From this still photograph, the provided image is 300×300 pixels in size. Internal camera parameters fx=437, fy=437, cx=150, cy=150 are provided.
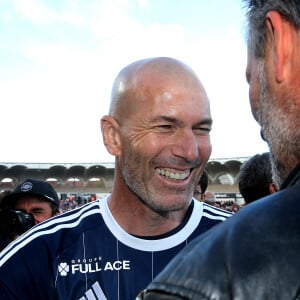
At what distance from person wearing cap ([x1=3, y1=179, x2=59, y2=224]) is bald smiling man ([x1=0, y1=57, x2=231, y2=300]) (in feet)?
→ 6.35

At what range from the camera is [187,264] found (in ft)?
2.60

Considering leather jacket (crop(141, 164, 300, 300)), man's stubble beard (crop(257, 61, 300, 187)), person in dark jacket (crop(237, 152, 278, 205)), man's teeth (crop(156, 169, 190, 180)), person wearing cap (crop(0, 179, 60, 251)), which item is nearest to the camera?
leather jacket (crop(141, 164, 300, 300))

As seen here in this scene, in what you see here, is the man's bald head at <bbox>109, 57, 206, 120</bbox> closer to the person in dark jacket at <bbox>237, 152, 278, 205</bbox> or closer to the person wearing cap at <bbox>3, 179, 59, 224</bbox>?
the person in dark jacket at <bbox>237, 152, 278, 205</bbox>

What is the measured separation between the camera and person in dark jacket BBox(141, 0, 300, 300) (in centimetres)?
72

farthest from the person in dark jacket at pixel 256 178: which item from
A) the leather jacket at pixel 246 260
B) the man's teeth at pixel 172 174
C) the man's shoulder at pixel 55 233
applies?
the leather jacket at pixel 246 260

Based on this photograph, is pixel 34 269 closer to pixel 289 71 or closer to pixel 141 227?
pixel 141 227

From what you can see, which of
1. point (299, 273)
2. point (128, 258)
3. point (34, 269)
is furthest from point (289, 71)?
point (34, 269)

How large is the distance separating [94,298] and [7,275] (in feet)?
1.45

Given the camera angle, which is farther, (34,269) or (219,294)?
(34,269)

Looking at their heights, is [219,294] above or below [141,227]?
above

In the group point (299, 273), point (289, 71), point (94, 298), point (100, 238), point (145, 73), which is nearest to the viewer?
point (299, 273)

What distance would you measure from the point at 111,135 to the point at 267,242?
1.85 metres

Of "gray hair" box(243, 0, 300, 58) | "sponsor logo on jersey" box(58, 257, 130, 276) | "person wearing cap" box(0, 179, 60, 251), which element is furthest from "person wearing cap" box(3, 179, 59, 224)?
"gray hair" box(243, 0, 300, 58)

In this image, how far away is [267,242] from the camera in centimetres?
75
